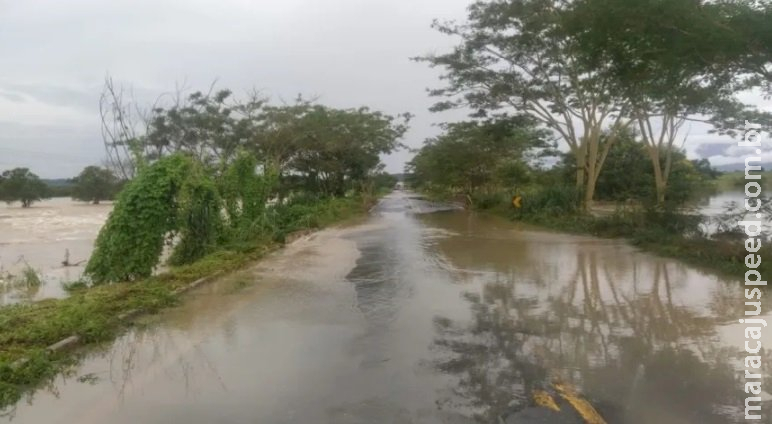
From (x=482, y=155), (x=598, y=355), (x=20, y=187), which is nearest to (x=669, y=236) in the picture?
(x=598, y=355)

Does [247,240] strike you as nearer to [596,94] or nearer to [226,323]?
[226,323]

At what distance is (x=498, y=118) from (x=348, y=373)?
2396cm

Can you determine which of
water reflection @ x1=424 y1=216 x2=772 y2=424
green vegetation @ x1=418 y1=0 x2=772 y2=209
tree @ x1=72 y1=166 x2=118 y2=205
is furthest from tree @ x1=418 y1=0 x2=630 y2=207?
tree @ x1=72 y1=166 x2=118 y2=205

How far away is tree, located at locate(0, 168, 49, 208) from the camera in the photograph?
69688mm

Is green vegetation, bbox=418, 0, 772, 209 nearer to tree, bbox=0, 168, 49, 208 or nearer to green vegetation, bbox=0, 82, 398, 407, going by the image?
green vegetation, bbox=0, 82, 398, 407

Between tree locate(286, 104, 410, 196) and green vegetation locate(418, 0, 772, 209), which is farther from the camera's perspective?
tree locate(286, 104, 410, 196)

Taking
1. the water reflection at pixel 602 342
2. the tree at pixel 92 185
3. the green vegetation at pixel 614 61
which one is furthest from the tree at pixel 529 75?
the tree at pixel 92 185

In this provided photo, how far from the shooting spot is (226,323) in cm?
867

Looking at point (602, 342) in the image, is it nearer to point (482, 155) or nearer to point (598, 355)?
point (598, 355)

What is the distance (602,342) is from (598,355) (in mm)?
618

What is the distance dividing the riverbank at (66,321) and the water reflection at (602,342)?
13.7 feet

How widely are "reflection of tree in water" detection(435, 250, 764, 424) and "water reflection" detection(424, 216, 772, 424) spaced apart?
0.04 feet

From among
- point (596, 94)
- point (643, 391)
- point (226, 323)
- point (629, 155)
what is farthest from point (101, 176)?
point (643, 391)

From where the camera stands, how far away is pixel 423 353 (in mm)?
6992
